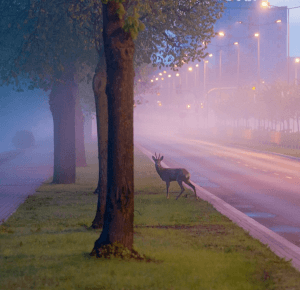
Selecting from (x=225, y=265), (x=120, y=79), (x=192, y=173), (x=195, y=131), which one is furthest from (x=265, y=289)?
(x=195, y=131)

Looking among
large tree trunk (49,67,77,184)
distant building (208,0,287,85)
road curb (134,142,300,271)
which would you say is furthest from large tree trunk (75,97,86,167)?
distant building (208,0,287,85)

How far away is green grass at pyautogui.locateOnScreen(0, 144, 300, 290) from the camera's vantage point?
20.6ft

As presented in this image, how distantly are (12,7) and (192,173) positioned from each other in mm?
11614

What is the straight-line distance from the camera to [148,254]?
7.77 m

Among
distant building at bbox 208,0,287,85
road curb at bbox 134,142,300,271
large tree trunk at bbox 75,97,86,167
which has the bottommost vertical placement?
road curb at bbox 134,142,300,271

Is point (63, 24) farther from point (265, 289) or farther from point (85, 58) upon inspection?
point (265, 289)

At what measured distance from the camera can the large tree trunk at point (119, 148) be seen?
7.54 metres

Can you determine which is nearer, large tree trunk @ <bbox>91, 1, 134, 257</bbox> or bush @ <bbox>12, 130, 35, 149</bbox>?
large tree trunk @ <bbox>91, 1, 134, 257</bbox>

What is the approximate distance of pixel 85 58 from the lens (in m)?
19.2

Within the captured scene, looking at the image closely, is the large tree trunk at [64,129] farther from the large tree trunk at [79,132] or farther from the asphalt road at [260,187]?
the large tree trunk at [79,132]

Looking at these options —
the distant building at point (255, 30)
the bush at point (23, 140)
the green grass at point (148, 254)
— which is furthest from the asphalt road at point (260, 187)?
the distant building at point (255, 30)

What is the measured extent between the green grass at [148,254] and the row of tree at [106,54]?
0.69m

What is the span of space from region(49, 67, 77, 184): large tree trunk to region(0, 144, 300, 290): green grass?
6729mm

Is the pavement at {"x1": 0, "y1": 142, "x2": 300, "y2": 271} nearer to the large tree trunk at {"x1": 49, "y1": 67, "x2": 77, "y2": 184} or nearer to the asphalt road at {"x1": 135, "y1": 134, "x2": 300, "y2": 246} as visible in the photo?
the asphalt road at {"x1": 135, "y1": 134, "x2": 300, "y2": 246}
